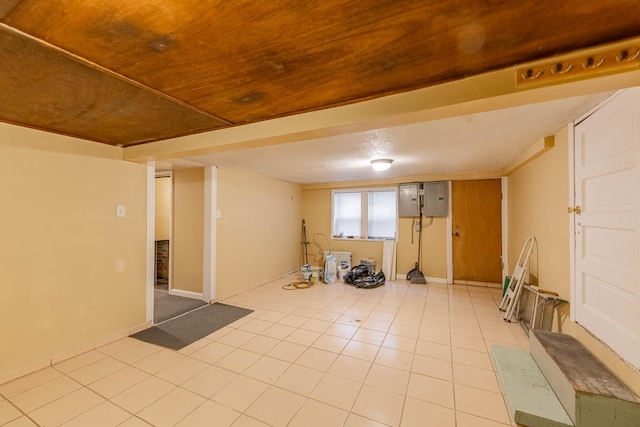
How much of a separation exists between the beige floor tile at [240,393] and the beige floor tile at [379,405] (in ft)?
2.49

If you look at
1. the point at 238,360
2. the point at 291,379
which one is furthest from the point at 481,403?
the point at 238,360

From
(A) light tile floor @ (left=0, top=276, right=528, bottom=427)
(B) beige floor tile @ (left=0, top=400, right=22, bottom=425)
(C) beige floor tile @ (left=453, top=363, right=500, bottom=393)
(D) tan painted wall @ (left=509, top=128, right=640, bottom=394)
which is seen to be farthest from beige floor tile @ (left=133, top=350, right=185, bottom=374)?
(D) tan painted wall @ (left=509, top=128, right=640, bottom=394)

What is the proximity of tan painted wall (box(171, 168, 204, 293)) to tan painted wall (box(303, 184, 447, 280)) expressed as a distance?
2881 millimetres

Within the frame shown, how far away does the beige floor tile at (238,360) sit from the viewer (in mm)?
2334

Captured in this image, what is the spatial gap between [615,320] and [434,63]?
6.88ft

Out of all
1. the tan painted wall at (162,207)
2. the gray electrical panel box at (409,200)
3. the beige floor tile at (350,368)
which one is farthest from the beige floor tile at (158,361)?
the gray electrical panel box at (409,200)

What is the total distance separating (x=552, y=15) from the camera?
0.95m

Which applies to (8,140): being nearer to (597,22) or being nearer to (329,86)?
(329,86)

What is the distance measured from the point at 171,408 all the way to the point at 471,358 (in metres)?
2.58

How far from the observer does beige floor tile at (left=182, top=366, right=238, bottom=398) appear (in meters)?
2.02

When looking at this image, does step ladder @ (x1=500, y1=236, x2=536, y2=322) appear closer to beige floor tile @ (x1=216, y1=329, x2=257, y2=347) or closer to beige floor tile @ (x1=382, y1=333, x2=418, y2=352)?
beige floor tile @ (x1=382, y1=333, x2=418, y2=352)

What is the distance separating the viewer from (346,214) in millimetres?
6227

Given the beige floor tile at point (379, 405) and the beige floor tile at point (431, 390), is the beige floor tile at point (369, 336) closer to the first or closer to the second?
the beige floor tile at point (431, 390)

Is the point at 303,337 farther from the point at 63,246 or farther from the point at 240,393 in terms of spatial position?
the point at 63,246
